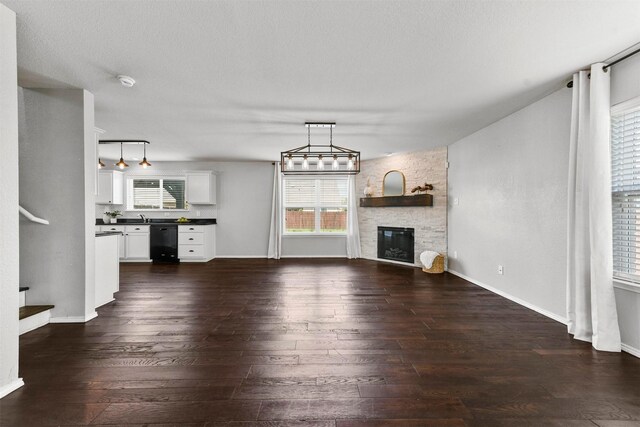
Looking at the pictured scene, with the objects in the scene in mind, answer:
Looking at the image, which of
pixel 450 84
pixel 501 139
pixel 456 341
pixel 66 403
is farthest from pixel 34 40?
pixel 501 139

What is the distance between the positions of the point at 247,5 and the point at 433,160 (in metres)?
4.91

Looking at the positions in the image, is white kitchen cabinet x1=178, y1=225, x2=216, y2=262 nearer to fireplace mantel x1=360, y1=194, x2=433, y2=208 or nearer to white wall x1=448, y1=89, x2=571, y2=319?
fireplace mantel x1=360, y1=194, x2=433, y2=208

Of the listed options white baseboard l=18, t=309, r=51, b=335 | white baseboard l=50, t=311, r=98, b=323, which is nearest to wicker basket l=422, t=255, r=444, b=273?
white baseboard l=50, t=311, r=98, b=323

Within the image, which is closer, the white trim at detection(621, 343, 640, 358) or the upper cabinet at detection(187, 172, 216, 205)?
the white trim at detection(621, 343, 640, 358)

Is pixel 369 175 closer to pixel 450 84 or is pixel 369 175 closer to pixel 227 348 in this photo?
pixel 450 84

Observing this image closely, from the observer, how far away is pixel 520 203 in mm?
3680

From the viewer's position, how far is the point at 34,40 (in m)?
2.20

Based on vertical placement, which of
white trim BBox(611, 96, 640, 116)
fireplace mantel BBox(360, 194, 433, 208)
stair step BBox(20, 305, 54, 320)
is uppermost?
white trim BBox(611, 96, 640, 116)

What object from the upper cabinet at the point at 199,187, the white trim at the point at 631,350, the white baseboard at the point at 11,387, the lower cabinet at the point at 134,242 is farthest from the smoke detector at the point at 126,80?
the white trim at the point at 631,350

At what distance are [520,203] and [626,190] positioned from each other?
1.21 metres

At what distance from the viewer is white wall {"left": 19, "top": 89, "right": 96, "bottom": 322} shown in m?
3.04

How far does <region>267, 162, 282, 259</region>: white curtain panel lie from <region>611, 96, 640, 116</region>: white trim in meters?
5.98

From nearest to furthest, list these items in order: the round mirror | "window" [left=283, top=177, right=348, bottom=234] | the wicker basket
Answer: the wicker basket < the round mirror < "window" [left=283, top=177, right=348, bottom=234]

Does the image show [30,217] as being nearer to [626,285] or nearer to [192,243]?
[192,243]
